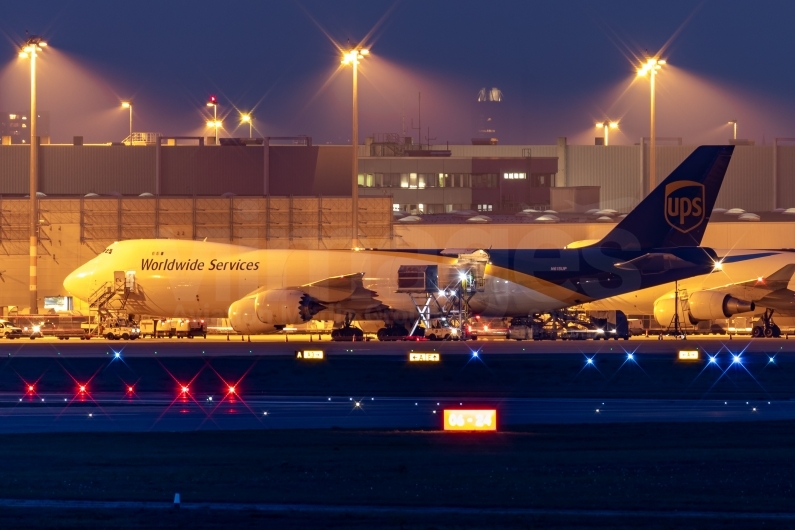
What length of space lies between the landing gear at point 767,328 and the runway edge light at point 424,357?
946 inches

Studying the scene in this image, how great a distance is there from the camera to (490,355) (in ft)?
135

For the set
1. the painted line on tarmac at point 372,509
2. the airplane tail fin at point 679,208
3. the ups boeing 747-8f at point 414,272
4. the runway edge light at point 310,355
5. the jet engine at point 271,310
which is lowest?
the painted line on tarmac at point 372,509

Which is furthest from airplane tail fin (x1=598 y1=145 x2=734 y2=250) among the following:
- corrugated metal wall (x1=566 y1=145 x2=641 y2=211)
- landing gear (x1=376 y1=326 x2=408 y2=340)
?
corrugated metal wall (x1=566 y1=145 x2=641 y2=211)

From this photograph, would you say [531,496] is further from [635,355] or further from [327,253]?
[327,253]

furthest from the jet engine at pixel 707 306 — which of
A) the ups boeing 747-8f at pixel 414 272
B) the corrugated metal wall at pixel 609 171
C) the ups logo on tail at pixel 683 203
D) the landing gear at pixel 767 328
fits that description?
the corrugated metal wall at pixel 609 171

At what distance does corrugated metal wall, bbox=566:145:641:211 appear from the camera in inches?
4254

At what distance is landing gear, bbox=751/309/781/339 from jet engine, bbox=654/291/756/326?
177cm

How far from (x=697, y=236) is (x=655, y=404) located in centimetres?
2716

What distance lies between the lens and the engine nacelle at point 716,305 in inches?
2148

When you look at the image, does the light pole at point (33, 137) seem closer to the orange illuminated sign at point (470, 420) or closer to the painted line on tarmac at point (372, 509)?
the orange illuminated sign at point (470, 420)

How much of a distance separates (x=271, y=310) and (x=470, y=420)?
1136 inches

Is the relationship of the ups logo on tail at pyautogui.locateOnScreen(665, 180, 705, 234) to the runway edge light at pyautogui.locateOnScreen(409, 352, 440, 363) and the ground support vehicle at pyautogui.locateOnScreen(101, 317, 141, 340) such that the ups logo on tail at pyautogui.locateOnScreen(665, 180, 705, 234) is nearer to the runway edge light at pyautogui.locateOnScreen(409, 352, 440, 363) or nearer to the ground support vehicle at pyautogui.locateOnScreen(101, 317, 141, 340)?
the runway edge light at pyautogui.locateOnScreen(409, 352, 440, 363)

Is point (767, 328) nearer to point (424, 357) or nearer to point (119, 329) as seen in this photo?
point (424, 357)

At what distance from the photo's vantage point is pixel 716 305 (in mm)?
54688
